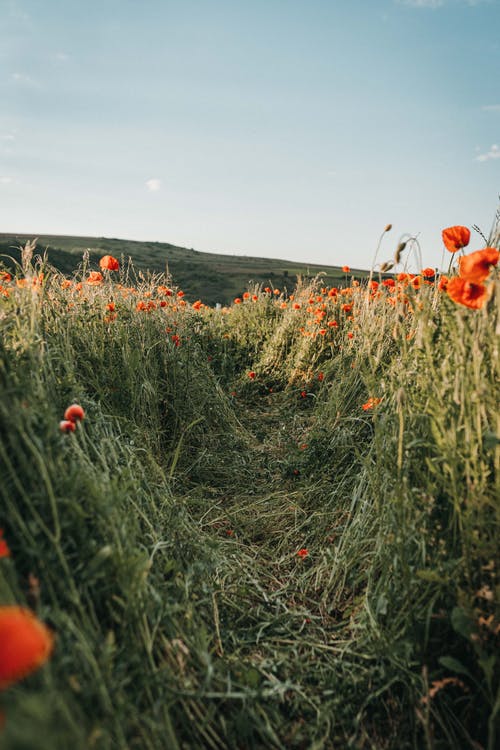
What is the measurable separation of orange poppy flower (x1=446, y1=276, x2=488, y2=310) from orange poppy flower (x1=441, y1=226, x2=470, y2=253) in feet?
1.45

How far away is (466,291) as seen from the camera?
1.36 metres

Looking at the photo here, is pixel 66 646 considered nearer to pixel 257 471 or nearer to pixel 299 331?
pixel 257 471

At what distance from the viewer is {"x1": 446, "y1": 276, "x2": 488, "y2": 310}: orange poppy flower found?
1346 mm

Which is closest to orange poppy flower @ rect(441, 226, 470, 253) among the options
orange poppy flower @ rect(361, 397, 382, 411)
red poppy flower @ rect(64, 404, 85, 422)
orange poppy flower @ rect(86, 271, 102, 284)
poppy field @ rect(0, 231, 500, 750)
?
poppy field @ rect(0, 231, 500, 750)

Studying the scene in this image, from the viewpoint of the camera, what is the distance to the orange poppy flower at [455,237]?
5.65 feet

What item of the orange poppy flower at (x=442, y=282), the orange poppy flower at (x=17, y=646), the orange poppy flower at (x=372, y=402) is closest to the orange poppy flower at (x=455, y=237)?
the orange poppy flower at (x=442, y=282)

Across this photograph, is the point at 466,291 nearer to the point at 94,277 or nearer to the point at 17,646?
the point at 17,646

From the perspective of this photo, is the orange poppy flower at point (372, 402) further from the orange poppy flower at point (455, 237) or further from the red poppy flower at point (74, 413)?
the red poppy flower at point (74, 413)

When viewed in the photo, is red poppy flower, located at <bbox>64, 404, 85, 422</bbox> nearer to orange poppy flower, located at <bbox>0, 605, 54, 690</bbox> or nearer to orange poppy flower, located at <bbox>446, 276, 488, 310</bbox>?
orange poppy flower, located at <bbox>0, 605, 54, 690</bbox>

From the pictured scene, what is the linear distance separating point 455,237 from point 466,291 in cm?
50

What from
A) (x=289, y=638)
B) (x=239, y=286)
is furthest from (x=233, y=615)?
(x=239, y=286)

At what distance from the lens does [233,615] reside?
66.3 inches

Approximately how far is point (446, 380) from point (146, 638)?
44.9 inches

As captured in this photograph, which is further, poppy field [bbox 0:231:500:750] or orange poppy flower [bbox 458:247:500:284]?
orange poppy flower [bbox 458:247:500:284]
